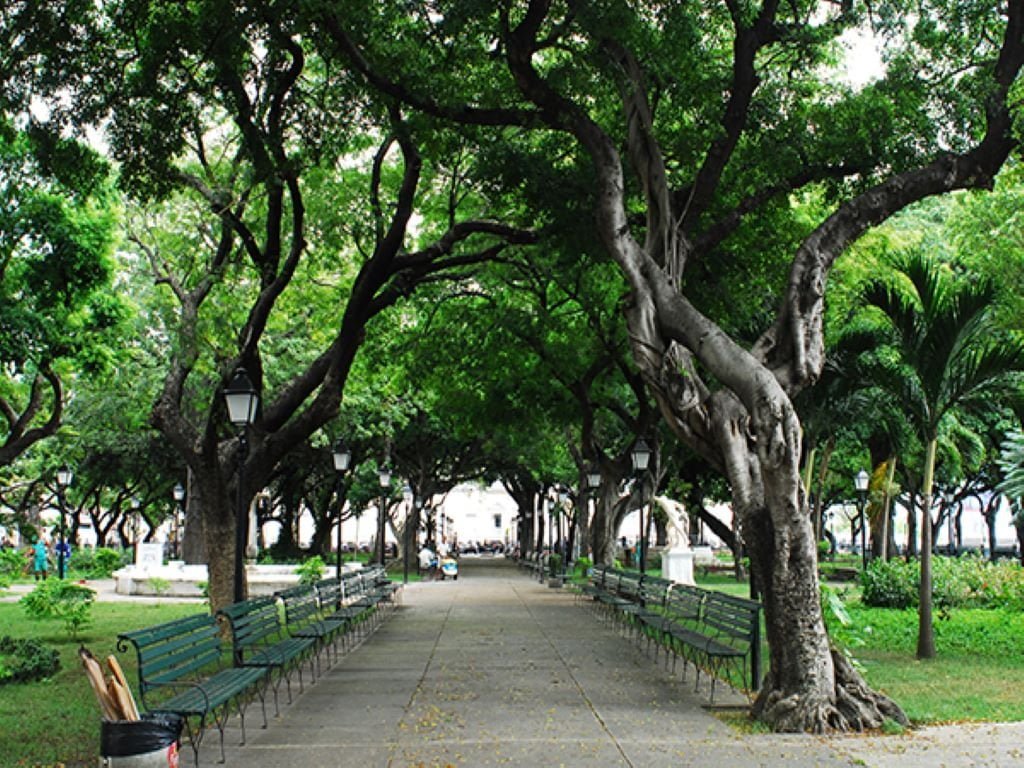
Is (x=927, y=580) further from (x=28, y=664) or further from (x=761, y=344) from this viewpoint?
(x=28, y=664)

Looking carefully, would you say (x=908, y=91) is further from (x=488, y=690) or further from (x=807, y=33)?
(x=488, y=690)

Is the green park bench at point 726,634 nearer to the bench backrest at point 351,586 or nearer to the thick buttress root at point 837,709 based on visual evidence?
the thick buttress root at point 837,709

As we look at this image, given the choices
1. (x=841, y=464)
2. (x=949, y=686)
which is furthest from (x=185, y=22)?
(x=841, y=464)

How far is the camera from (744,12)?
11211 mm

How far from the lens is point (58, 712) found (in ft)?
32.1

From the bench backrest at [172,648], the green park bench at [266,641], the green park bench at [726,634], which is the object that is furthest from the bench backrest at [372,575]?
the bench backrest at [172,648]

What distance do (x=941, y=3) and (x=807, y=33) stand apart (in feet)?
5.37

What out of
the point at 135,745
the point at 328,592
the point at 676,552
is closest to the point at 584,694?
the point at 135,745

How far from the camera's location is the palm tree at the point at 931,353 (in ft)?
40.2

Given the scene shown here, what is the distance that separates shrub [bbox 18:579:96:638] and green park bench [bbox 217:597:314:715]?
419cm

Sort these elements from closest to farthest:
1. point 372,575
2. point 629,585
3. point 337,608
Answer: point 337,608 → point 629,585 → point 372,575

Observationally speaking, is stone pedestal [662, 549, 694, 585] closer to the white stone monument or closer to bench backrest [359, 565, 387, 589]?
the white stone monument

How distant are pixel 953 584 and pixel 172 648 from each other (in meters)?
16.1

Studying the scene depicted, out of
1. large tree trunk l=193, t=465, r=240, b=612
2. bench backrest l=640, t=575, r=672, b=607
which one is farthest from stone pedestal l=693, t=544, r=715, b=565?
large tree trunk l=193, t=465, r=240, b=612
